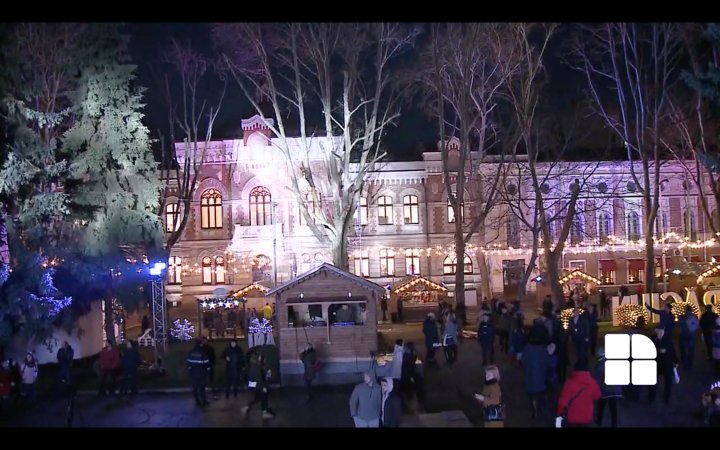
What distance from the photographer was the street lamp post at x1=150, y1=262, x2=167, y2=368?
19219mm

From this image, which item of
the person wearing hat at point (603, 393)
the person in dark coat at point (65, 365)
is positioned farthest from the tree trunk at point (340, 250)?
the person wearing hat at point (603, 393)

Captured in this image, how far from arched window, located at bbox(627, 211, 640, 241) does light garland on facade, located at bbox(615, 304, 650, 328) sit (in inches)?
753

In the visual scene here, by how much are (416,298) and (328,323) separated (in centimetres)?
1533

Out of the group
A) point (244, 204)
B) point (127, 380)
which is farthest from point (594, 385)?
point (244, 204)

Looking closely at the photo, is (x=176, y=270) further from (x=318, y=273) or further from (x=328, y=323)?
(x=328, y=323)

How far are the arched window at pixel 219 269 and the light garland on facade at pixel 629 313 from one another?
2261 cm

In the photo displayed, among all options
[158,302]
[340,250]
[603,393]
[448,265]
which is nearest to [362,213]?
[448,265]

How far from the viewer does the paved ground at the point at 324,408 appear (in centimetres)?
1273

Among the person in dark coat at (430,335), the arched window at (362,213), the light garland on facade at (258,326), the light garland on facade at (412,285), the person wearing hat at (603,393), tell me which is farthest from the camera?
the arched window at (362,213)

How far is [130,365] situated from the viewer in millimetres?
15938

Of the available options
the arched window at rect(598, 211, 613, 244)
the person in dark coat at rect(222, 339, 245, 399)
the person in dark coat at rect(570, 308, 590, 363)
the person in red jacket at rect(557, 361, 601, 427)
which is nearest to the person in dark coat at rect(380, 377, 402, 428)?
the person in red jacket at rect(557, 361, 601, 427)

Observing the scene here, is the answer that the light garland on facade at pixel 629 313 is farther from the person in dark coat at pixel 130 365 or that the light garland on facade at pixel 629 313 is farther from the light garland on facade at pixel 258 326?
the person in dark coat at pixel 130 365

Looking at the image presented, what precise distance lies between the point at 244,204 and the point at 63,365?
75.3 feet

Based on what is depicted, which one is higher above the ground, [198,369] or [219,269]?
[219,269]
